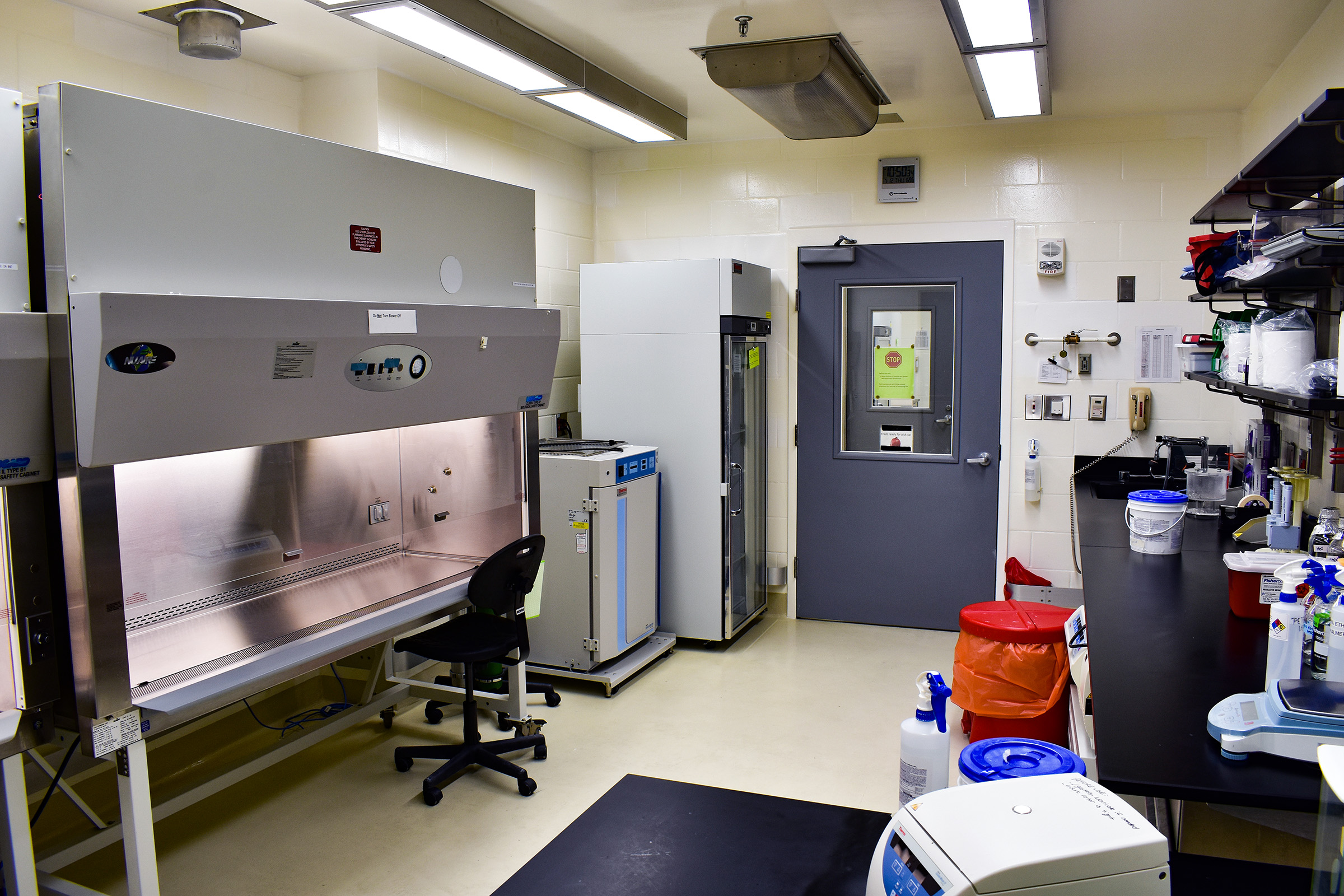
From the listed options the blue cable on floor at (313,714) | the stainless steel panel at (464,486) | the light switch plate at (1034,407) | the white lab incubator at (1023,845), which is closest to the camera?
the white lab incubator at (1023,845)

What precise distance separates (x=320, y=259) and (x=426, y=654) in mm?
1351

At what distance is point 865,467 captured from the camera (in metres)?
4.86

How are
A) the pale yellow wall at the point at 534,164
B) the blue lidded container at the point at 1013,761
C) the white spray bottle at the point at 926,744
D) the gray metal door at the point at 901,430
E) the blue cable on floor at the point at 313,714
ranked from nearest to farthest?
the blue lidded container at the point at 1013,761
the white spray bottle at the point at 926,744
the blue cable on floor at the point at 313,714
the pale yellow wall at the point at 534,164
the gray metal door at the point at 901,430

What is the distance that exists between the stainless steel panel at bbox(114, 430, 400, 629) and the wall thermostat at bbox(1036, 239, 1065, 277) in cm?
313

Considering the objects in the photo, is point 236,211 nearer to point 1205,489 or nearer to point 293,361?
point 293,361

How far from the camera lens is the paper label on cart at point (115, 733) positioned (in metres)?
1.93

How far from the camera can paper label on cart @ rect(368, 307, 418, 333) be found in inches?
92.2

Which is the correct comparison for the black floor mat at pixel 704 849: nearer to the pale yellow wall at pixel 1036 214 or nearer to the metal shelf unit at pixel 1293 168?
the metal shelf unit at pixel 1293 168

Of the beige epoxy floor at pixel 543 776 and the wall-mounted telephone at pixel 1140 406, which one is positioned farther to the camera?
the wall-mounted telephone at pixel 1140 406

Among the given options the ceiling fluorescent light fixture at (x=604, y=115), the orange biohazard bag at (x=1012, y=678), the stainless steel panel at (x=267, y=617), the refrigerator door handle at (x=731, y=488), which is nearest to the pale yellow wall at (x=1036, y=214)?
the refrigerator door handle at (x=731, y=488)

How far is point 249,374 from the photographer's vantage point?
2102mm

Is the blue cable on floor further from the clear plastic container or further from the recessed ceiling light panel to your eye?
the clear plastic container

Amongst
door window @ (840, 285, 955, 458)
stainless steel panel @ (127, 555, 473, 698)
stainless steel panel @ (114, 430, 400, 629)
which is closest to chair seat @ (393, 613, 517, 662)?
stainless steel panel @ (127, 555, 473, 698)

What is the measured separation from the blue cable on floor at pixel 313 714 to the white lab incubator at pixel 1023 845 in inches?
121
